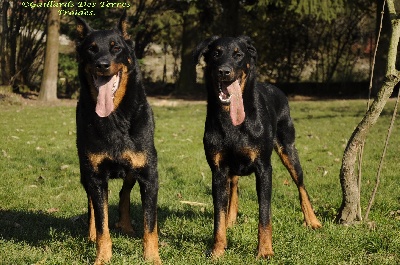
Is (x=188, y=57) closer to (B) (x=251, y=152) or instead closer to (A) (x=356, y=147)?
(A) (x=356, y=147)

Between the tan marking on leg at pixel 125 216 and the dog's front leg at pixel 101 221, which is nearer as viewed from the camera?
the dog's front leg at pixel 101 221

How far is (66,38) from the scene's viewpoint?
24.1m

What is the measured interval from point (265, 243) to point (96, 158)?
164cm

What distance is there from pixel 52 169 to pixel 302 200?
4524 mm

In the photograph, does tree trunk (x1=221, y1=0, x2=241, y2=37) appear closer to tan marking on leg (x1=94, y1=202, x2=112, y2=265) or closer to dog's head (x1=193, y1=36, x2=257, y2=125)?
dog's head (x1=193, y1=36, x2=257, y2=125)

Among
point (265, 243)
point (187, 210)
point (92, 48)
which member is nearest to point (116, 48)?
point (92, 48)

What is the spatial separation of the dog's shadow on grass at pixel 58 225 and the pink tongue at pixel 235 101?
1.30 meters

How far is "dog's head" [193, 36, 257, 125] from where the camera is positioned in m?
4.38

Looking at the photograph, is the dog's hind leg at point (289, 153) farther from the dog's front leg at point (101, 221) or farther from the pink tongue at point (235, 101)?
the dog's front leg at point (101, 221)

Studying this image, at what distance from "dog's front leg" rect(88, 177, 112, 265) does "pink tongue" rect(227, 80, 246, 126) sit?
126cm

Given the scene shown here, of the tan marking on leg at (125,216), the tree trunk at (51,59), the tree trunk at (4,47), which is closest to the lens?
the tan marking on leg at (125,216)

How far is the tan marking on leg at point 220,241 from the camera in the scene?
4.46 metres

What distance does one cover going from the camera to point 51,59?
20.5 metres

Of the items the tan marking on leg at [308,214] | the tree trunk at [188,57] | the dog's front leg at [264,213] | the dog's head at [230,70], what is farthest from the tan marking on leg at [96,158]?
the tree trunk at [188,57]
